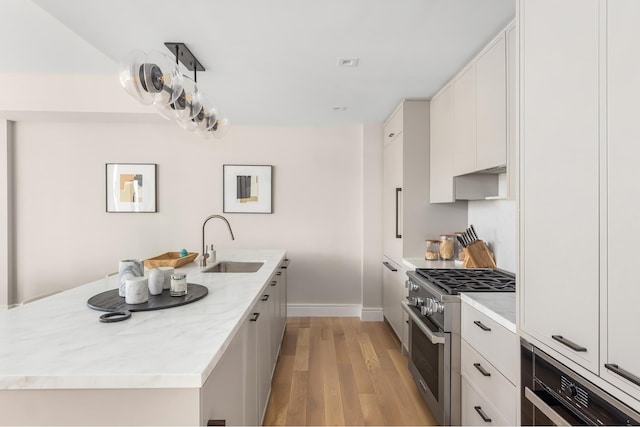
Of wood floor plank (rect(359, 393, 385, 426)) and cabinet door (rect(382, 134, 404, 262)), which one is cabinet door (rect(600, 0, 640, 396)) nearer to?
wood floor plank (rect(359, 393, 385, 426))

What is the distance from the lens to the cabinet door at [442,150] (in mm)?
2775

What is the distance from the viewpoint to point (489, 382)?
5.30 ft

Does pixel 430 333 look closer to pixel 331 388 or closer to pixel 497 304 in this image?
pixel 497 304

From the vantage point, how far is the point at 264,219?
4.41 metres

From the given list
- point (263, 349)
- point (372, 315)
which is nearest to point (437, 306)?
point (263, 349)

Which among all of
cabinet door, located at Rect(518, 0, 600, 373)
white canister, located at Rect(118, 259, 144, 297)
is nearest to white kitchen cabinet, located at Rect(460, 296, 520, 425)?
cabinet door, located at Rect(518, 0, 600, 373)

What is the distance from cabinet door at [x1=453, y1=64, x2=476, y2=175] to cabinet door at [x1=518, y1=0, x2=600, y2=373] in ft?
3.36

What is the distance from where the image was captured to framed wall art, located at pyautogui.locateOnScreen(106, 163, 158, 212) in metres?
4.31

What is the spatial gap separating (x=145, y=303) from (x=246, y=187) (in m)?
2.90

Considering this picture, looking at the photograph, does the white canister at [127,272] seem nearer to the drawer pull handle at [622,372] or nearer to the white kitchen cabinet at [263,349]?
the white kitchen cabinet at [263,349]

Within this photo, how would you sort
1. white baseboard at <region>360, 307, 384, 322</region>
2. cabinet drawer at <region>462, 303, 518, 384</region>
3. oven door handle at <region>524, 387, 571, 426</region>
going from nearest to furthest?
oven door handle at <region>524, 387, 571, 426</region>
cabinet drawer at <region>462, 303, 518, 384</region>
white baseboard at <region>360, 307, 384, 322</region>

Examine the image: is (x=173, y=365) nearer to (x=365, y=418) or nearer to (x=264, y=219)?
(x=365, y=418)

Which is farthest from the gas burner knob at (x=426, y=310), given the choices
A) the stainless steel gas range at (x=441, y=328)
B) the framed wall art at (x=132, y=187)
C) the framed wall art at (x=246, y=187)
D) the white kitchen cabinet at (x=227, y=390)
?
the framed wall art at (x=132, y=187)

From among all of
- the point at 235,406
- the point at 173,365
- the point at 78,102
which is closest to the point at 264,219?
the point at 78,102
